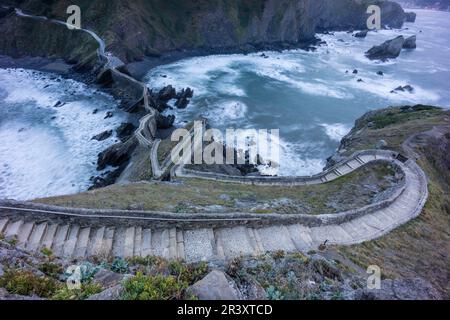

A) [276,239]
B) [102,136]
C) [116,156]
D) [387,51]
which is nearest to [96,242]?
[276,239]

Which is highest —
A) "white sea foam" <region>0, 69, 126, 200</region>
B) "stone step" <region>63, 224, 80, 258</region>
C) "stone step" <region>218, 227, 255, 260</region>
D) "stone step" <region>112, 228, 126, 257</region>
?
"stone step" <region>63, 224, 80, 258</region>

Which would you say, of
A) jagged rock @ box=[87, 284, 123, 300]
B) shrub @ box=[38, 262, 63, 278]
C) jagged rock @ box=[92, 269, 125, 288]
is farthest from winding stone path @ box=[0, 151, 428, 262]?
jagged rock @ box=[87, 284, 123, 300]

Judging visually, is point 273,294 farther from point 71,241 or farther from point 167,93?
point 167,93

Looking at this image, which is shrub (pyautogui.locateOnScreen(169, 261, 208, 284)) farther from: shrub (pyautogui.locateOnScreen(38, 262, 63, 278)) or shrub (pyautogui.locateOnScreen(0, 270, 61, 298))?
shrub (pyautogui.locateOnScreen(38, 262, 63, 278))

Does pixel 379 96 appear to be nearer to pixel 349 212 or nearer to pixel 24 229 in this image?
pixel 349 212
